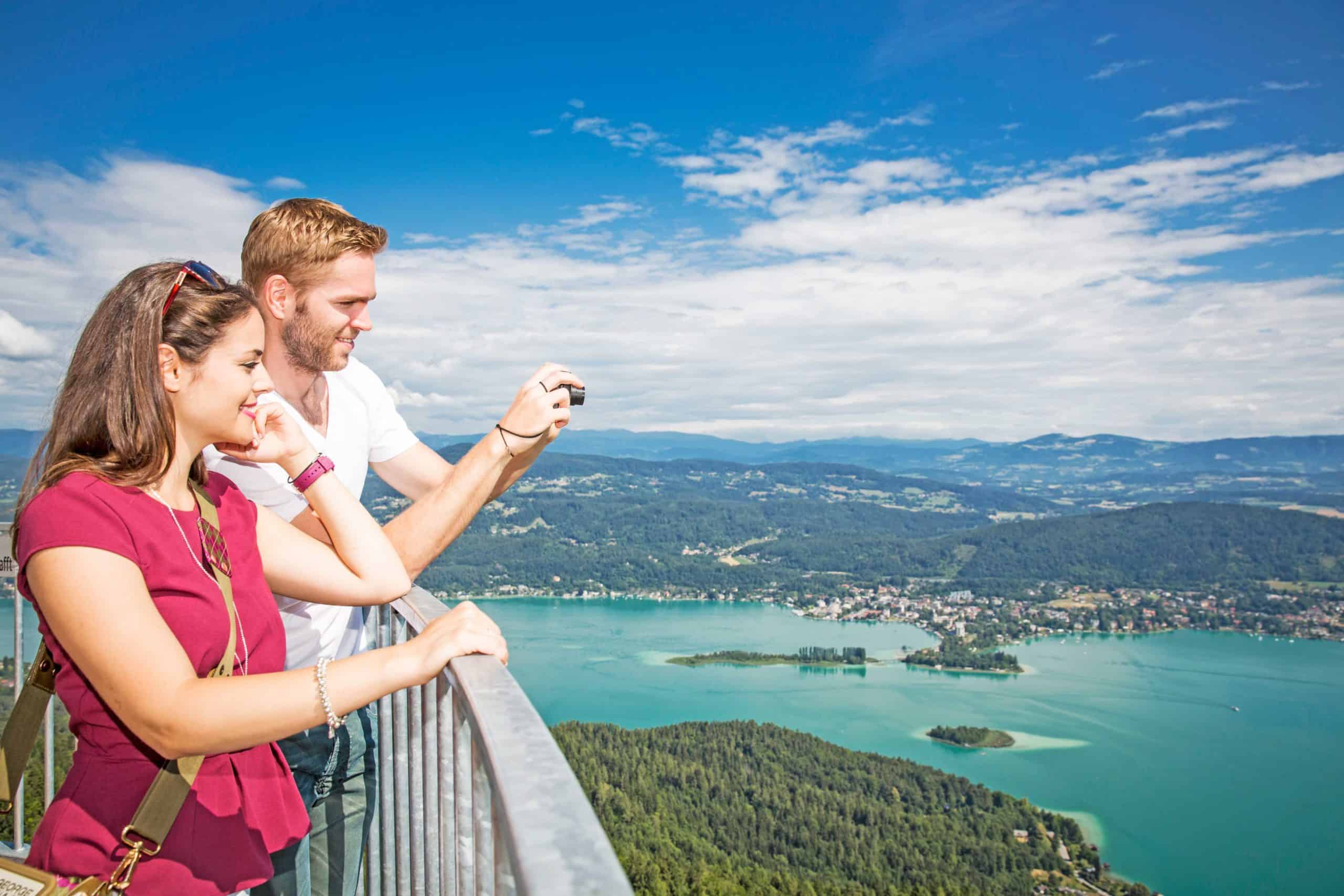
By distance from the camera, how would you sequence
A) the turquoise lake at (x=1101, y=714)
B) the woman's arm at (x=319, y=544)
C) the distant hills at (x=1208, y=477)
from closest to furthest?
the woman's arm at (x=319, y=544)
the turquoise lake at (x=1101, y=714)
the distant hills at (x=1208, y=477)

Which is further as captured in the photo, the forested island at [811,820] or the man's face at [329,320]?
the forested island at [811,820]

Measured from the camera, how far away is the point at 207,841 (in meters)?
1.07

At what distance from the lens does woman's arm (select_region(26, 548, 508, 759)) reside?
0.86m

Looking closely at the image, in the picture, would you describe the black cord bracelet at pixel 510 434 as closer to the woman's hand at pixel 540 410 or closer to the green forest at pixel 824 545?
the woman's hand at pixel 540 410

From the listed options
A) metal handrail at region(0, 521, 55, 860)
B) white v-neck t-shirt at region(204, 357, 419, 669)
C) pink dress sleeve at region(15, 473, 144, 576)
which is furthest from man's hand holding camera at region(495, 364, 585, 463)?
metal handrail at region(0, 521, 55, 860)

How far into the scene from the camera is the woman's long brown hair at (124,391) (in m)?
1.01

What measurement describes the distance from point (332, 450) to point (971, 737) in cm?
4123

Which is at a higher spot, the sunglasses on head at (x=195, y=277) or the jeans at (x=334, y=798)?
the sunglasses on head at (x=195, y=277)

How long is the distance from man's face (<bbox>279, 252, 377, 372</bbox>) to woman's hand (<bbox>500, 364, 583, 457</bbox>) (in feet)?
1.09

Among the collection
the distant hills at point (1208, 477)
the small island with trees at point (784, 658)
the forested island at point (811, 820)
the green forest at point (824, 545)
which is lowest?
the forested island at point (811, 820)

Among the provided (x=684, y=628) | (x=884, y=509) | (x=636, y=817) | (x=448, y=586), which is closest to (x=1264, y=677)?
(x=684, y=628)

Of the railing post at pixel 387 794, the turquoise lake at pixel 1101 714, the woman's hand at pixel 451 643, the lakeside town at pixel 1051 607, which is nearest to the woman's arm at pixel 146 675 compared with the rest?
the woman's hand at pixel 451 643

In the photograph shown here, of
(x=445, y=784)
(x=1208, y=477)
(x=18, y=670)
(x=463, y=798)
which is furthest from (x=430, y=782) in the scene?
(x=1208, y=477)

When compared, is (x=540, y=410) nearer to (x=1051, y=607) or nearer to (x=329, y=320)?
(x=329, y=320)
